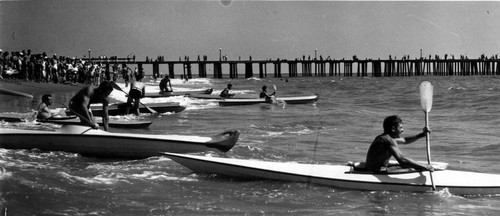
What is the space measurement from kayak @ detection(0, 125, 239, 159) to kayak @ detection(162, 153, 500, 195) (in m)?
1.95

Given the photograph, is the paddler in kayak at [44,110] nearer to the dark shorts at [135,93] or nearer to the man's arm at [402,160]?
the dark shorts at [135,93]

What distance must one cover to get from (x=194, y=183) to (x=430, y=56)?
9356 centimetres

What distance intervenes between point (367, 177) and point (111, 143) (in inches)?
202

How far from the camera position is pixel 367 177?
959 centimetres

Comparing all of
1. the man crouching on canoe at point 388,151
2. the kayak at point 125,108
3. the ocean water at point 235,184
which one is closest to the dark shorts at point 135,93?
the kayak at point 125,108

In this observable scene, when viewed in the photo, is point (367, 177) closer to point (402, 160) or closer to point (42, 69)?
→ point (402, 160)

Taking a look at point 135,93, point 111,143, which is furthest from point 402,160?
point 135,93

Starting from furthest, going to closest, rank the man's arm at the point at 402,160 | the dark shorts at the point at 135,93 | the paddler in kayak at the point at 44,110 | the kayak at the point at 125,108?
1. the kayak at the point at 125,108
2. the dark shorts at the point at 135,93
3. the paddler in kayak at the point at 44,110
4. the man's arm at the point at 402,160

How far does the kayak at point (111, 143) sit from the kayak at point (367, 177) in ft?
6.41

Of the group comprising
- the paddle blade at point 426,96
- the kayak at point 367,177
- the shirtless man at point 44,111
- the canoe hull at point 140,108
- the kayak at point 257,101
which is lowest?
the kayak at point 257,101

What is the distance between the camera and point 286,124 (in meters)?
21.3

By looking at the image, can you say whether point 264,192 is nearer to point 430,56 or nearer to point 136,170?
point 136,170

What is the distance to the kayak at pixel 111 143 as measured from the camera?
1223 centimetres

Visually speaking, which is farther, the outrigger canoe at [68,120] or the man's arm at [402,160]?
the outrigger canoe at [68,120]
